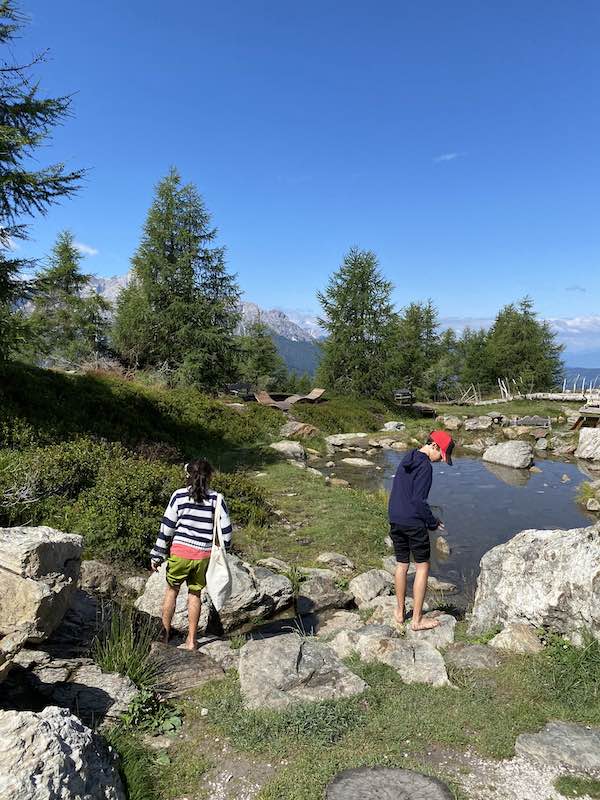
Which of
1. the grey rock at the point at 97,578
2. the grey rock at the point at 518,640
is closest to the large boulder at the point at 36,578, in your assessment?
the grey rock at the point at 97,578

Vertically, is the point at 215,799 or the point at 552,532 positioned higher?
the point at 552,532

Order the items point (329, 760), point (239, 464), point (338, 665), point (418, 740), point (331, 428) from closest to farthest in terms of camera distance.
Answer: point (329, 760)
point (418, 740)
point (338, 665)
point (239, 464)
point (331, 428)

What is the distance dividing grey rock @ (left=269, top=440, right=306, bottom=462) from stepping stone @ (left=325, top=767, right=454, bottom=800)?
59.2 ft

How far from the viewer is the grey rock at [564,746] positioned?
14.6ft

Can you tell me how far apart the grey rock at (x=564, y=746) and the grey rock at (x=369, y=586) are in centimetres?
462

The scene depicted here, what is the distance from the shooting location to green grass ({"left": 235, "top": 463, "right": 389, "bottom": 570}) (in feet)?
38.5

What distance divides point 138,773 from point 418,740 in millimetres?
2490

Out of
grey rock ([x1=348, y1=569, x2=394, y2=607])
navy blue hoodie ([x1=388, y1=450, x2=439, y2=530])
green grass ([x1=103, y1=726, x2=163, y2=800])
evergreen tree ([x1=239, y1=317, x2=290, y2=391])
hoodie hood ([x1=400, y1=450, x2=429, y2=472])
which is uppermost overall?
evergreen tree ([x1=239, y1=317, x2=290, y2=391])

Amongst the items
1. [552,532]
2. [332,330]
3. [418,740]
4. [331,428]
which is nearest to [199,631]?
[418,740]

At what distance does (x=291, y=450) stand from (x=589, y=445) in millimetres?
15445

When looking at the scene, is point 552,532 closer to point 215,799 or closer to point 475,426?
point 215,799

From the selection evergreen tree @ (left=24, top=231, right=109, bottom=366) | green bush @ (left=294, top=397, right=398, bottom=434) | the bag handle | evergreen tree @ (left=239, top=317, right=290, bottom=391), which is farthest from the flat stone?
evergreen tree @ (left=239, top=317, right=290, bottom=391)

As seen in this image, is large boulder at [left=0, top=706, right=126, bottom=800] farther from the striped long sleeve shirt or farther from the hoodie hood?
the hoodie hood

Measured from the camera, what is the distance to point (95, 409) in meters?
18.6
